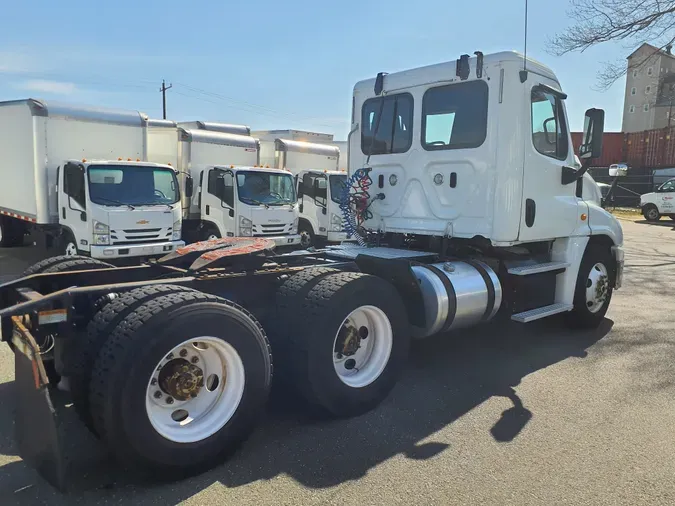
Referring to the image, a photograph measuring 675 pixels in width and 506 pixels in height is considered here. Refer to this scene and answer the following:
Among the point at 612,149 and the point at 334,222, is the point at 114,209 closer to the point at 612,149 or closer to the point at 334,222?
the point at 334,222

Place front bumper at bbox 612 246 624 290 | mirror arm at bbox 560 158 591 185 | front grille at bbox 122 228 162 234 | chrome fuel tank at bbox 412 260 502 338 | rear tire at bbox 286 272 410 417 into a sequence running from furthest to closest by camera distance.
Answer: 1. front grille at bbox 122 228 162 234
2. front bumper at bbox 612 246 624 290
3. mirror arm at bbox 560 158 591 185
4. chrome fuel tank at bbox 412 260 502 338
5. rear tire at bbox 286 272 410 417

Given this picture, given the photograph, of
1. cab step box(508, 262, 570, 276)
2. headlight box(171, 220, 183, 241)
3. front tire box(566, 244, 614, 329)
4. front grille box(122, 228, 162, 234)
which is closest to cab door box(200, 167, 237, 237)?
headlight box(171, 220, 183, 241)

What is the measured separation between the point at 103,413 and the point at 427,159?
167 inches

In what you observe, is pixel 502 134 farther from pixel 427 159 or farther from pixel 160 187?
pixel 160 187

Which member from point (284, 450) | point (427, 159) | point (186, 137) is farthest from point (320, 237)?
point (284, 450)

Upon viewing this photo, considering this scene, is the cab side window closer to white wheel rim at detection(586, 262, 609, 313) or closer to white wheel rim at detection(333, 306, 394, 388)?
white wheel rim at detection(586, 262, 609, 313)

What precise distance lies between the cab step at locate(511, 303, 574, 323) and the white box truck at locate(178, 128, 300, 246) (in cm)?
708

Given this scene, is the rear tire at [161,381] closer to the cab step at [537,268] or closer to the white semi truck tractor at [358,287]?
the white semi truck tractor at [358,287]

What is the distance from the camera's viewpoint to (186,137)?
1337 cm

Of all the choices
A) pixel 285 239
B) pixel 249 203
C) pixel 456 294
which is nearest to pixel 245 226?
pixel 249 203

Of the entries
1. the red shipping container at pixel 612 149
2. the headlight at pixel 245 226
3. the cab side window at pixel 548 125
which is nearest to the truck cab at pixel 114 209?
the headlight at pixel 245 226

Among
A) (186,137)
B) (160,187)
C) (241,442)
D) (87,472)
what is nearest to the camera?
(87,472)

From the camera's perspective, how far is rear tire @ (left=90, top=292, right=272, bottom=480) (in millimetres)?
2924

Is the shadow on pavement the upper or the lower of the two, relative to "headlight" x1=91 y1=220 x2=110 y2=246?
lower
